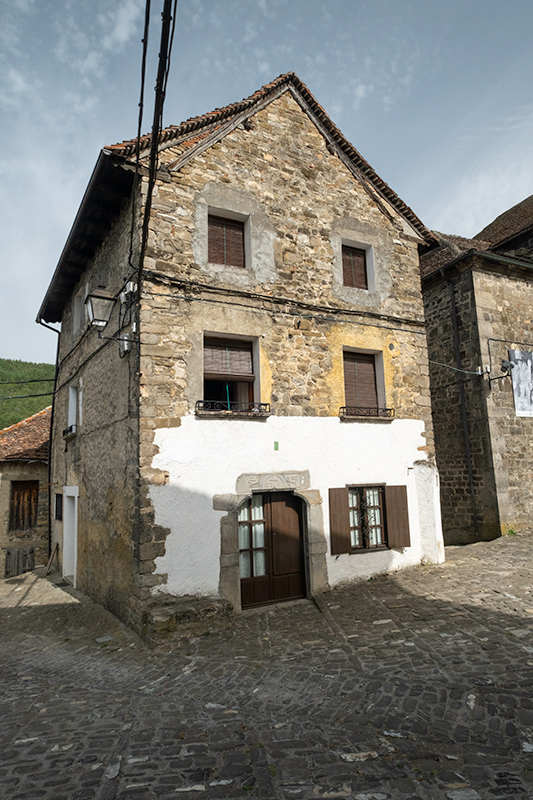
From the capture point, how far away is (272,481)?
7754mm

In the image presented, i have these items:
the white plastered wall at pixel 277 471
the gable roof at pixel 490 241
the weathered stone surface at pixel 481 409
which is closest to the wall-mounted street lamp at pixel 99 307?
the white plastered wall at pixel 277 471

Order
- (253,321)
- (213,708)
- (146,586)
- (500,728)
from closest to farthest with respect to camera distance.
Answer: (500,728)
(213,708)
(146,586)
(253,321)

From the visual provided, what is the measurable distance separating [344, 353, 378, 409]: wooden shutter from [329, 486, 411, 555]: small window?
1636mm

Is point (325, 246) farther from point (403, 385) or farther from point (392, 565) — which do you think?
point (392, 565)

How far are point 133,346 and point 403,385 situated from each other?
5.30 meters

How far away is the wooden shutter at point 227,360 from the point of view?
7855 mm

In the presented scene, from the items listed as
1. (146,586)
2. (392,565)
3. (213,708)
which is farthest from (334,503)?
(213,708)

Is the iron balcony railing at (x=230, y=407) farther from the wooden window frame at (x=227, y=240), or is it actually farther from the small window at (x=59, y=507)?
the small window at (x=59, y=507)

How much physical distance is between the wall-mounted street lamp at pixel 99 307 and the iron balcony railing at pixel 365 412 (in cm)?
435

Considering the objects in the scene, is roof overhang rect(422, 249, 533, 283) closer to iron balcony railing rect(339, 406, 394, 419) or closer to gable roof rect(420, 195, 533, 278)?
gable roof rect(420, 195, 533, 278)

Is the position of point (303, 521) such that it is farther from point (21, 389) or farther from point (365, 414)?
point (21, 389)

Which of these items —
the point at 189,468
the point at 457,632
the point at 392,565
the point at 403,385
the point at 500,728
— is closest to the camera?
the point at 500,728

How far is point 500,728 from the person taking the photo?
13.2 feet

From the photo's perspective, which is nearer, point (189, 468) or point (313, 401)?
point (189, 468)
